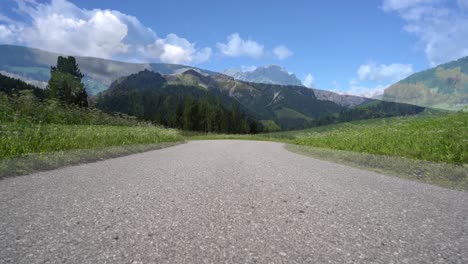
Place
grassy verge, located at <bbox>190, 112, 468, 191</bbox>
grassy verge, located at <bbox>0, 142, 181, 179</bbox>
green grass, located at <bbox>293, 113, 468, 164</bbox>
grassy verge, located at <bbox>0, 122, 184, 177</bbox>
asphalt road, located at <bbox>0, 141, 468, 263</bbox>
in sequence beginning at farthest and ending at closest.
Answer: green grass, located at <bbox>293, 113, 468, 164</bbox>, grassy verge, located at <bbox>190, 112, 468, 191</bbox>, grassy verge, located at <bbox>0, 122, 184, 177</bbox>, grassy verge, located at <bbox>0, 142, 181, 179</bbox>, asphalt road, located at <bbox>0, 141, 468, 263</bbox>

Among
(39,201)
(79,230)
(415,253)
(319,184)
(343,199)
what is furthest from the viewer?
(319,184)

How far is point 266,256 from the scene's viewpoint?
290 cm

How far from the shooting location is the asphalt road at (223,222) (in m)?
2.90

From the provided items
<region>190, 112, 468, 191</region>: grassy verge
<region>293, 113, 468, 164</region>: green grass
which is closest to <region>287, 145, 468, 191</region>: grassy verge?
<region>190, 112, 468, 191</region>: grassy verge

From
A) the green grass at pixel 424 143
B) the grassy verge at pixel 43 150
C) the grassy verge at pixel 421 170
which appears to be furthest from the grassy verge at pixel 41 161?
the green grass at pixel 424 143

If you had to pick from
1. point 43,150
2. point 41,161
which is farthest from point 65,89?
point 41,161

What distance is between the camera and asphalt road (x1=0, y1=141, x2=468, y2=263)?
2896 millimetres

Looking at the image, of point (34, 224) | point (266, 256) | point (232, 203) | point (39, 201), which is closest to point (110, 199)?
point (39, 201)

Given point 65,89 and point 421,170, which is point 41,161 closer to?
point 421,170

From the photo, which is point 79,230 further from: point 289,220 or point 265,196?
point 265,196

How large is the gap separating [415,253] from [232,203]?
2.62m

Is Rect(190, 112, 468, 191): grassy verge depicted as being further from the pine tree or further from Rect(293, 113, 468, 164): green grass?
the pine tree

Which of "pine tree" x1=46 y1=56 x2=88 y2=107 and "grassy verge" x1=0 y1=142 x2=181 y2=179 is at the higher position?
"pine tree" x1=46 y1=56 x2=88 y2=107

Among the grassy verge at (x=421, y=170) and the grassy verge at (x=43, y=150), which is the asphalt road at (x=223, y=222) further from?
the grassy verge at (x=421, y=170)
